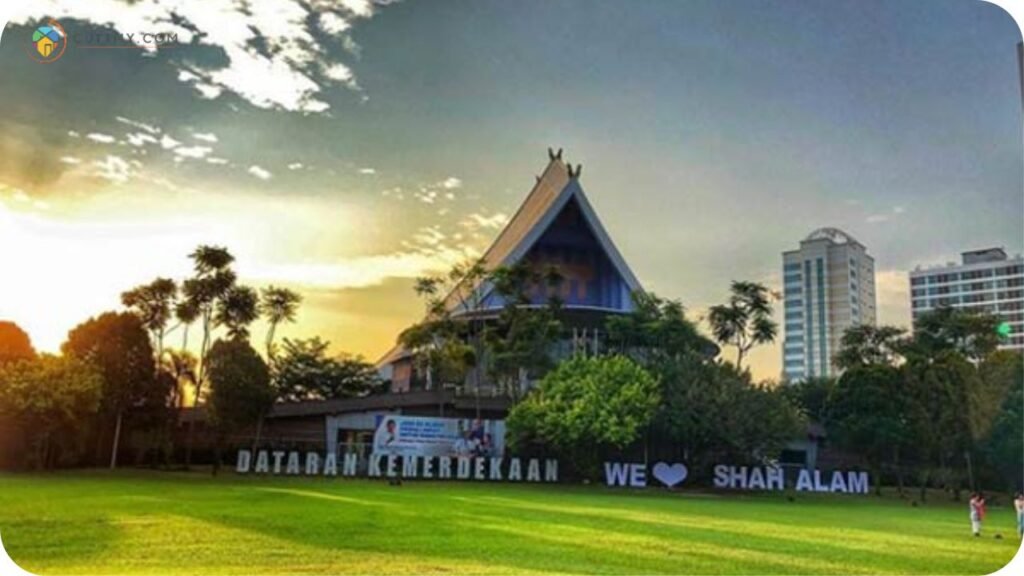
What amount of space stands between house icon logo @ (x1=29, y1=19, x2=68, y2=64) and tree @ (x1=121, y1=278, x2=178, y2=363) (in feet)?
3.94

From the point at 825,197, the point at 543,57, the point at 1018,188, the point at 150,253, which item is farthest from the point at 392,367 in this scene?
the point at 1018,188

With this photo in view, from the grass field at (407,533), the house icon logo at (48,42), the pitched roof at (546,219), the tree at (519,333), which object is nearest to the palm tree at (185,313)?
the grass field at (407,533)

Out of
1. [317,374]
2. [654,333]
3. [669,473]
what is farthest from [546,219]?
[317,374]

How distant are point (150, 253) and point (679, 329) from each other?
3810mm

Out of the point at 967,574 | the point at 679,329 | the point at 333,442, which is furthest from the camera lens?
the point at 679,329

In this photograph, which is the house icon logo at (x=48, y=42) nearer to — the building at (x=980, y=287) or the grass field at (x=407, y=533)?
the grass field at (x=407, y=533)

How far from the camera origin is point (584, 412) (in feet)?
20.8

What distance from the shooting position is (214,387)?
16.8 ft

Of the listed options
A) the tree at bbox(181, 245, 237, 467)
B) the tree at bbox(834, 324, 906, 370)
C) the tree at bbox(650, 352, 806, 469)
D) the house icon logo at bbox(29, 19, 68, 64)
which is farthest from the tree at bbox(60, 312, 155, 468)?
the tree at bbox(834, 324, 906, 370)

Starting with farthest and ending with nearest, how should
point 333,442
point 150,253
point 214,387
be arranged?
point 333,442 < point 214,387 < point 150,253

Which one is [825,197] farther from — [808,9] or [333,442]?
[333,442]

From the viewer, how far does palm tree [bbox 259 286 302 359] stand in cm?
491

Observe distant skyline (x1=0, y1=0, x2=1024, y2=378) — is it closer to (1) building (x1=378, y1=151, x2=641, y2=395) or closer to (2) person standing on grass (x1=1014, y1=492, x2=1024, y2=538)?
Answer: (1) building (x1=378, y1=151, x2=641, y2=395)

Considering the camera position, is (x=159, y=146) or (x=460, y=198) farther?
(x=460, y=198)
